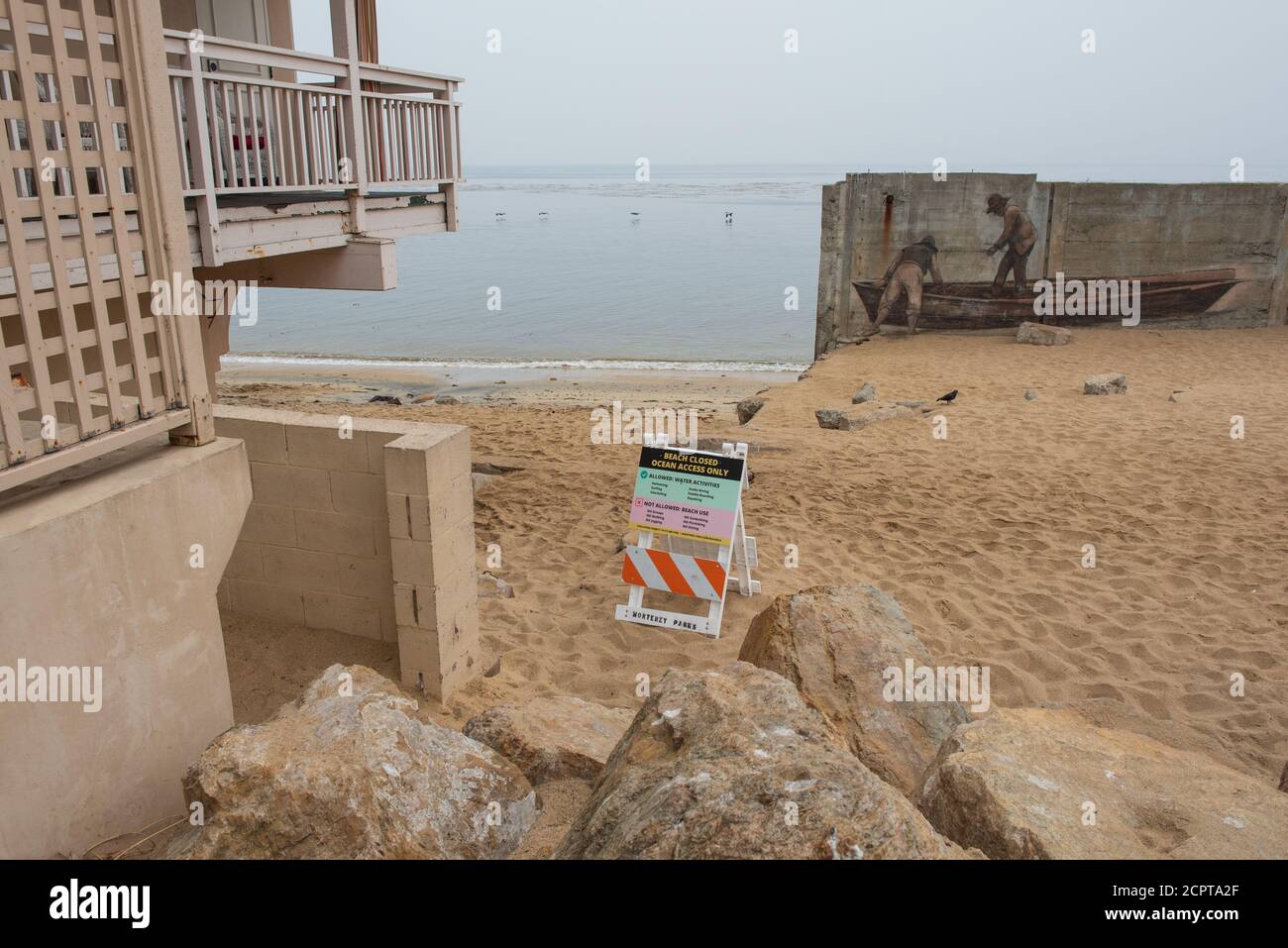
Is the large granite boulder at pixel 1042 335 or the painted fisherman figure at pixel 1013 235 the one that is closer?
the large granite boulder at pixel 1042 335

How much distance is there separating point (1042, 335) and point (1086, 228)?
8.79ft

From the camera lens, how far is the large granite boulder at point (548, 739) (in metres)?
4.17

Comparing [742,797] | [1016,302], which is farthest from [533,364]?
[742,797]

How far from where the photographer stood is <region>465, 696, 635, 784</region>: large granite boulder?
4.17 meters

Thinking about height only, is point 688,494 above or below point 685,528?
above

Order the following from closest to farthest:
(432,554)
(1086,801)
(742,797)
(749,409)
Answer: (742,797)
(1086,801)
(432,554)
(749,409)

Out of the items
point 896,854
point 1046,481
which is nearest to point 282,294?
point 1046,481

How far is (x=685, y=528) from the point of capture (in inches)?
291

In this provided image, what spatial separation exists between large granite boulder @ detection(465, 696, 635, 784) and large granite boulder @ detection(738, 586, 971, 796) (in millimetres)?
1070

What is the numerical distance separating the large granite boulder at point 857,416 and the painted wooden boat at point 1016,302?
704 cm

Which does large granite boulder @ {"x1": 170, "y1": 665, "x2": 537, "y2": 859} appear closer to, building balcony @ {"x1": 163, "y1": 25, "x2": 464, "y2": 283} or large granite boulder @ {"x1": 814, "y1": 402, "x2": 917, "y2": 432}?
building balcony @ {"x1": 163, "y1": 25, "x2": 464, "y2": 283}

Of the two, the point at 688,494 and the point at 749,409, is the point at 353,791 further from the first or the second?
the point at 749,409

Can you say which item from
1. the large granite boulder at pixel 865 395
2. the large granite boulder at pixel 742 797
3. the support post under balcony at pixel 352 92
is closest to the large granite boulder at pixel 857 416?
the large granite boulder at pixel 865 395

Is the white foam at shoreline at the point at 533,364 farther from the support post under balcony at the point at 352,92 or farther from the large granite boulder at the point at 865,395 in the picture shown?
the support post under balcony at the point at 352,92
